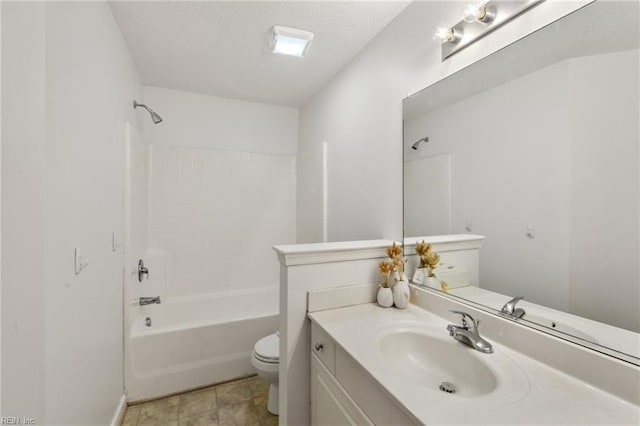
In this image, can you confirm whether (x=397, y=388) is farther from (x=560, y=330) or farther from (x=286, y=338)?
(x=286, y=338)

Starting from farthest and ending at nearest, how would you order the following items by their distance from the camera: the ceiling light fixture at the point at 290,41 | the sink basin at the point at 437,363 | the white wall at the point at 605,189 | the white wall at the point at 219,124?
the white wall at the point at 219,124 < the ceiling light fixture at the point at 290,41 < the sink basin at the point at 437,363 < the white wall at the point at 605,189

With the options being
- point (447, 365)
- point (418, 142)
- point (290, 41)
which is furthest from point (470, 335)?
point (290, 41)

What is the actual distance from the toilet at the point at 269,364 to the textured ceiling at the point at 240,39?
6.66 feet

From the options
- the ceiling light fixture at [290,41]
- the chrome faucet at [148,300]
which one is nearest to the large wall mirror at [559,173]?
the ceiling light fixture at [290,41]

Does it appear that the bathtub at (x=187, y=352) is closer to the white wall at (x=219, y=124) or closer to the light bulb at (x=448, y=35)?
the white wall at (x=219, y=124)

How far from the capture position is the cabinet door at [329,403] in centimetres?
97

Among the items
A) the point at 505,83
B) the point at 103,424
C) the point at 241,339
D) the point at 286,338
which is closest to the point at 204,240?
the point at 241,339

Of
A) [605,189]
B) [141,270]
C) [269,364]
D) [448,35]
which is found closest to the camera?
[605,189]

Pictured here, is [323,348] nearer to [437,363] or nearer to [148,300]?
[437,363]

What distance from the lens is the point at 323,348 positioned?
4.03 feet

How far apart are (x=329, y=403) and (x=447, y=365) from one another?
0.48 m

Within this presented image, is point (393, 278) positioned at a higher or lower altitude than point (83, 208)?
lower

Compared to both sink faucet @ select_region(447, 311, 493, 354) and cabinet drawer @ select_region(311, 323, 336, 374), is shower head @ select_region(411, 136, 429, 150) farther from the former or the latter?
cabinet drawer @ select_region(311, 323, 336, 374)

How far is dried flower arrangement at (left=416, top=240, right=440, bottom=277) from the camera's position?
56.3 inches
